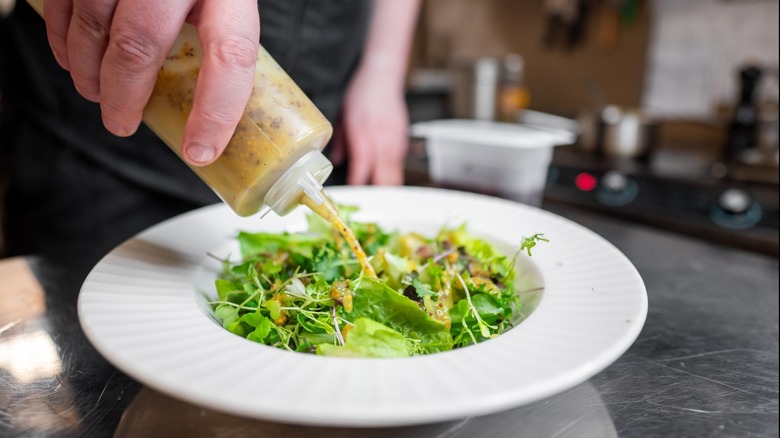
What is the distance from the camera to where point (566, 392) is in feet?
2.29

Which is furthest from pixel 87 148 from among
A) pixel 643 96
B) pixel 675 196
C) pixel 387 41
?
pixel 643 96

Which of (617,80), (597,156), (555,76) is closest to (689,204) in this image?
(597,156)

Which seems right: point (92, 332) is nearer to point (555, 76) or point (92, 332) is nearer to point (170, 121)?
point (170, 121)

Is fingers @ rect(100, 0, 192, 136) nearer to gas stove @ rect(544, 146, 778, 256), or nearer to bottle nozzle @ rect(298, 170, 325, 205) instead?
bottle nozzle @ rect(298, 170, 325, 205)

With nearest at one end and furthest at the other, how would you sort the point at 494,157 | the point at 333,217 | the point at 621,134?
1. the point at 333,217
2. the point at 494,157
3. the point at 621,134

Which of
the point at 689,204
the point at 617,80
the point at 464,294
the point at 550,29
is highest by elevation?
the point at 550,29

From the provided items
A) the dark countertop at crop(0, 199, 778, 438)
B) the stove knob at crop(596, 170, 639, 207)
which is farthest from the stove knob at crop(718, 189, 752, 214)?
the dark countertop at crop(0, 199, 778, 438)

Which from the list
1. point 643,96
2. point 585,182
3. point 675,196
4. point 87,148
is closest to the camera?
point 87,148

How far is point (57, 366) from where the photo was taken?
74 cm

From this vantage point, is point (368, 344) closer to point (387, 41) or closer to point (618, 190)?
point (387, 41)

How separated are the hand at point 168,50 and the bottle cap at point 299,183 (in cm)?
10

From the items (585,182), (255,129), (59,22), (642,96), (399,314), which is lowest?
(585,182)

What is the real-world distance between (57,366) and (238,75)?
0.45 m

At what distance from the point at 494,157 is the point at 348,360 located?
101cm
